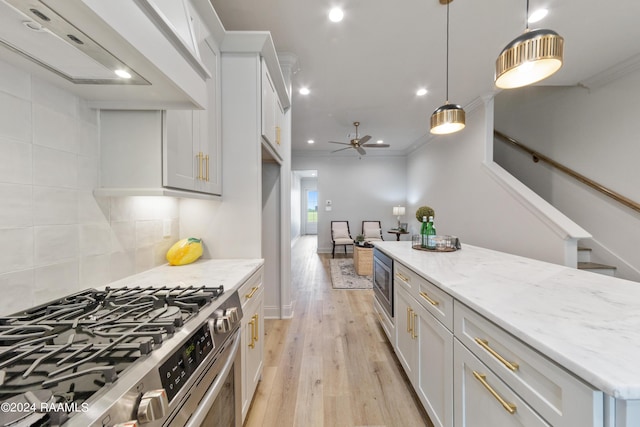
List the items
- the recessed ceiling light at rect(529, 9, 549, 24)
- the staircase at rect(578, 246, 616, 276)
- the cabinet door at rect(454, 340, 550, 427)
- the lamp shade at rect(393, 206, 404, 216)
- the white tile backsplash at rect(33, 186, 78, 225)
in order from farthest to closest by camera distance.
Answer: the lamp shade at rect(393, 206, 404, 216)
the staircase at rect(578, 246, 616, 276)
the recessed ceiling light at rect(529, 9, 549, 24)
the white tile backsplash at rect(33, 186, 78, 225)
the cabinet door at rect(454, 340, 550, 427)

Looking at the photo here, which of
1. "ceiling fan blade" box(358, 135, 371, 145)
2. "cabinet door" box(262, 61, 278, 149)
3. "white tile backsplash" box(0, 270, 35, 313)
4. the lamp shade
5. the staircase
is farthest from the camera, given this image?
the lamp shade

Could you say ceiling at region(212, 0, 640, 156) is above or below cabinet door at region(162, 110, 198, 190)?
above

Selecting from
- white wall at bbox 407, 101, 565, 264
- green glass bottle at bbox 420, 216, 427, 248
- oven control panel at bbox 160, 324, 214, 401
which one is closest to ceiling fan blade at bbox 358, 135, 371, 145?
white wall at bbox 407, 101, 565, 264

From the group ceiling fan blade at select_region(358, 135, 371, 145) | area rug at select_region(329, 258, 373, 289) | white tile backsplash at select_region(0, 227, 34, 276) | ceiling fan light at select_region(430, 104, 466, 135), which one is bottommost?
area rug at select_region(329, 258, 373, 289)

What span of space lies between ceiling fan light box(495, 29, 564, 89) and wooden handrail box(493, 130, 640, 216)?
→ 95.6 inches

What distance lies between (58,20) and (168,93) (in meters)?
0.40

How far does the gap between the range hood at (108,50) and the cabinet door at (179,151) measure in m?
0.13

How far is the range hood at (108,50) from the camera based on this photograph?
0.61 m

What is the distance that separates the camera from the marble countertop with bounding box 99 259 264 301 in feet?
4.00

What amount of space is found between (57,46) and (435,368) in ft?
6.68

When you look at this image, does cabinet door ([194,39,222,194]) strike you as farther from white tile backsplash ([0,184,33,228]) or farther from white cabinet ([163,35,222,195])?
white tile backsplash ([0,184,33,228])

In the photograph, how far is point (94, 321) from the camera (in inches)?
29.5

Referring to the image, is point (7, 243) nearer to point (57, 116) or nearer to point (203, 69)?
point (57, 116)

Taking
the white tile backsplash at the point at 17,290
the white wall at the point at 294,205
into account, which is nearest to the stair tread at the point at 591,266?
the white tile backsplash at the point at 17,290
